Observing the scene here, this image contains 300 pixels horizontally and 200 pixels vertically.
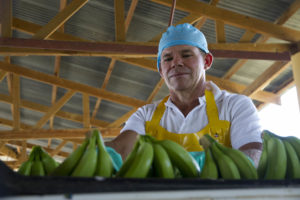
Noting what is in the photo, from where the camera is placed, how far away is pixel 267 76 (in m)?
6.46

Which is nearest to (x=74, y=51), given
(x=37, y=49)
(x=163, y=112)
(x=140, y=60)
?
(x=37, y=49)

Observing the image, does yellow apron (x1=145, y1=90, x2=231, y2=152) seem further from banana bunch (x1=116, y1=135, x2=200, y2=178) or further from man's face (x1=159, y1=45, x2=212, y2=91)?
banana bunch (x1=116, y1=135, x2=200, y2=178)

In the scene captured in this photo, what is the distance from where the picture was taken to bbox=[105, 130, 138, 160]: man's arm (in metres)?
2.21

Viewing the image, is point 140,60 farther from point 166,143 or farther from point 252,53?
point 166,143

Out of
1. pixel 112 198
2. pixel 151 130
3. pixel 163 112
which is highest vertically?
pixel 163 112

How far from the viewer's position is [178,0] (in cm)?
518

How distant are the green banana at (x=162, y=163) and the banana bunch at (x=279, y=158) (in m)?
0.39

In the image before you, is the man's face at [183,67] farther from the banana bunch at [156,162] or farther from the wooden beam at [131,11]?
the wooden beam at [131,11]

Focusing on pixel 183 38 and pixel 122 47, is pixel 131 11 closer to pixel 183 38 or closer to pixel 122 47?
pixel 122 47

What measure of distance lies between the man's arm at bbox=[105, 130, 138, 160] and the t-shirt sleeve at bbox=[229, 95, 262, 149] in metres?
0.69

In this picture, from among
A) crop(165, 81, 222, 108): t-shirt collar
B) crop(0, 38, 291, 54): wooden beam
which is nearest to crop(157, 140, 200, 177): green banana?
crop(165, 81, 222, 108): t-shirt collar

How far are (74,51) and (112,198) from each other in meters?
5.07

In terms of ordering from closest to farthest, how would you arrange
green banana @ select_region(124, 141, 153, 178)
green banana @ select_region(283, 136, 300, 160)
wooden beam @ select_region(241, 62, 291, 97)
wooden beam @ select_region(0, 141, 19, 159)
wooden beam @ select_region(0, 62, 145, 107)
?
green banana @ select_region(124, 141, 153, 178), green banana @ select_region(283, 136, 300, 160), wooden beam @ select_region(241, 62, 291, 97), wooden beam @ select_region(0, 62, 145, 107), wooden beam @ select_region(0, 141, 19, 159)

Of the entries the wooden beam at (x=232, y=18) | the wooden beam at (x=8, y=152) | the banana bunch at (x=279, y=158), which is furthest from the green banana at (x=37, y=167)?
the wooden beam at (x=8, y=152)
